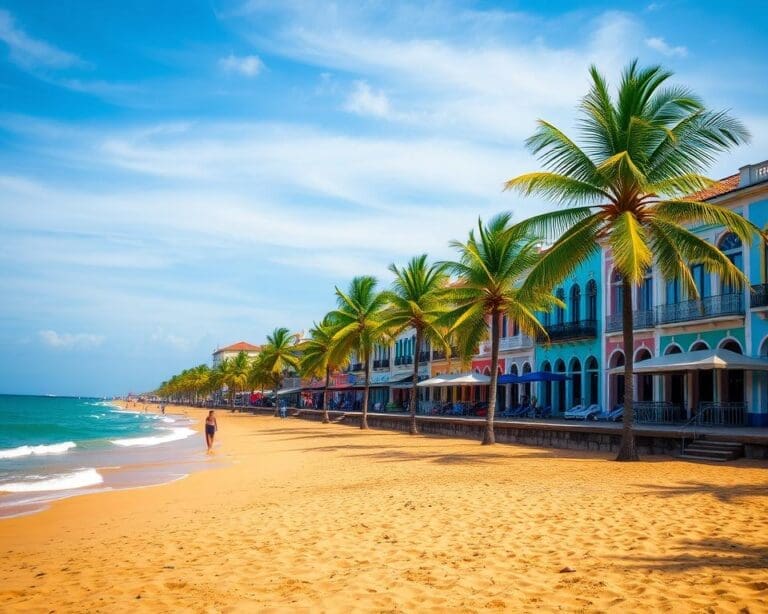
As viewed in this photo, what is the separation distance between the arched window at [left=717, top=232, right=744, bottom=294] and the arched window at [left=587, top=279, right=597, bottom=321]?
24.8 feet

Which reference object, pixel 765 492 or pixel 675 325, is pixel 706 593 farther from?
pixel 675 325

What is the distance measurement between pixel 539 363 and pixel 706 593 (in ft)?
96.8

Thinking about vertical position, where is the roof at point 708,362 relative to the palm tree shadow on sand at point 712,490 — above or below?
above

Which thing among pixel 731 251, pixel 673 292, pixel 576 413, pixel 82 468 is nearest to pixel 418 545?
pixel 82 468

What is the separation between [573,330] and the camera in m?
30.2

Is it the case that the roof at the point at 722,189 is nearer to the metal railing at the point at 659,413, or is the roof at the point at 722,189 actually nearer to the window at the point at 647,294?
the window at the point at 647,294

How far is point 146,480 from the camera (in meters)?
16.5

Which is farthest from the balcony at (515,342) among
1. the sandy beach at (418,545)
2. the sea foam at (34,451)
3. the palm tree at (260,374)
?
the palm tree at (260,374)

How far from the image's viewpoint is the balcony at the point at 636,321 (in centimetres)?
2556

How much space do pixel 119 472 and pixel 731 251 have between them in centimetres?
2029

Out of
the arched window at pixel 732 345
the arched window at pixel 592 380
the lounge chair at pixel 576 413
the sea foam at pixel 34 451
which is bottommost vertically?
the sea foam at pixel 34 451

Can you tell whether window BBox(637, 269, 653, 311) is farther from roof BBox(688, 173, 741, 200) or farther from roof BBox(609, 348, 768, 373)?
roof BBox(609, 348, 768, 373)

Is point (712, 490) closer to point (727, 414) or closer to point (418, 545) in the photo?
point (418, 545)

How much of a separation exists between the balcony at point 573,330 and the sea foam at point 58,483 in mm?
20443
